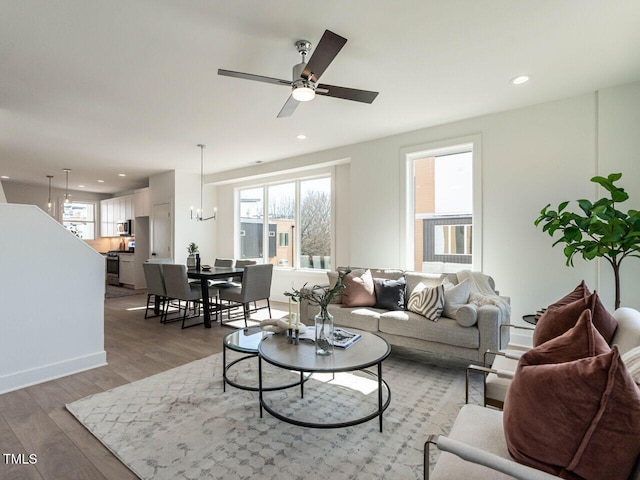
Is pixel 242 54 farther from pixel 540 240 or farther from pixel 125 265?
pixel 125 265

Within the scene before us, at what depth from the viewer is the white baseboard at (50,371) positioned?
2.81 m

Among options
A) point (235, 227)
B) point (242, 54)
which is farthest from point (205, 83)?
point (235, 227)

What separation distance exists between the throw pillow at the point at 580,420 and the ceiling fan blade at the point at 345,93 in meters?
2.28

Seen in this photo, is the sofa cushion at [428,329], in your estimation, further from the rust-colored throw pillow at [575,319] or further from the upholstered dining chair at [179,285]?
the upholstered dining chair at [179,285]

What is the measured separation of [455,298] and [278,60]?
9.20 feet

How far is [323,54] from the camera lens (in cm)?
221

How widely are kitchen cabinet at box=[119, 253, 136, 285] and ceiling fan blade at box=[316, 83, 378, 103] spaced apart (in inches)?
309

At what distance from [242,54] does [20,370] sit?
3.34m

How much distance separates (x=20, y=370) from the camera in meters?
2.88

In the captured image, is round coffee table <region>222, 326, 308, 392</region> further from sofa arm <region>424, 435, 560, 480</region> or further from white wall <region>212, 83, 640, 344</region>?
white wall <region>212, 83, 640, 344</region>

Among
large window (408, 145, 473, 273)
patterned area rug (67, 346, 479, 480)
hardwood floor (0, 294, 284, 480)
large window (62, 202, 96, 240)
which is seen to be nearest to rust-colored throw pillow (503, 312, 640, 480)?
patterned area rug (67, 346, 479, 480)

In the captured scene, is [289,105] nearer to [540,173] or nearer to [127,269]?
[540,173]

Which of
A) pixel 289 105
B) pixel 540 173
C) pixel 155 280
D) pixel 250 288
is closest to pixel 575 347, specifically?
pixel 289 105

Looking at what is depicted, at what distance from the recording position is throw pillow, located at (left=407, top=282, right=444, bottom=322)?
3285mm
